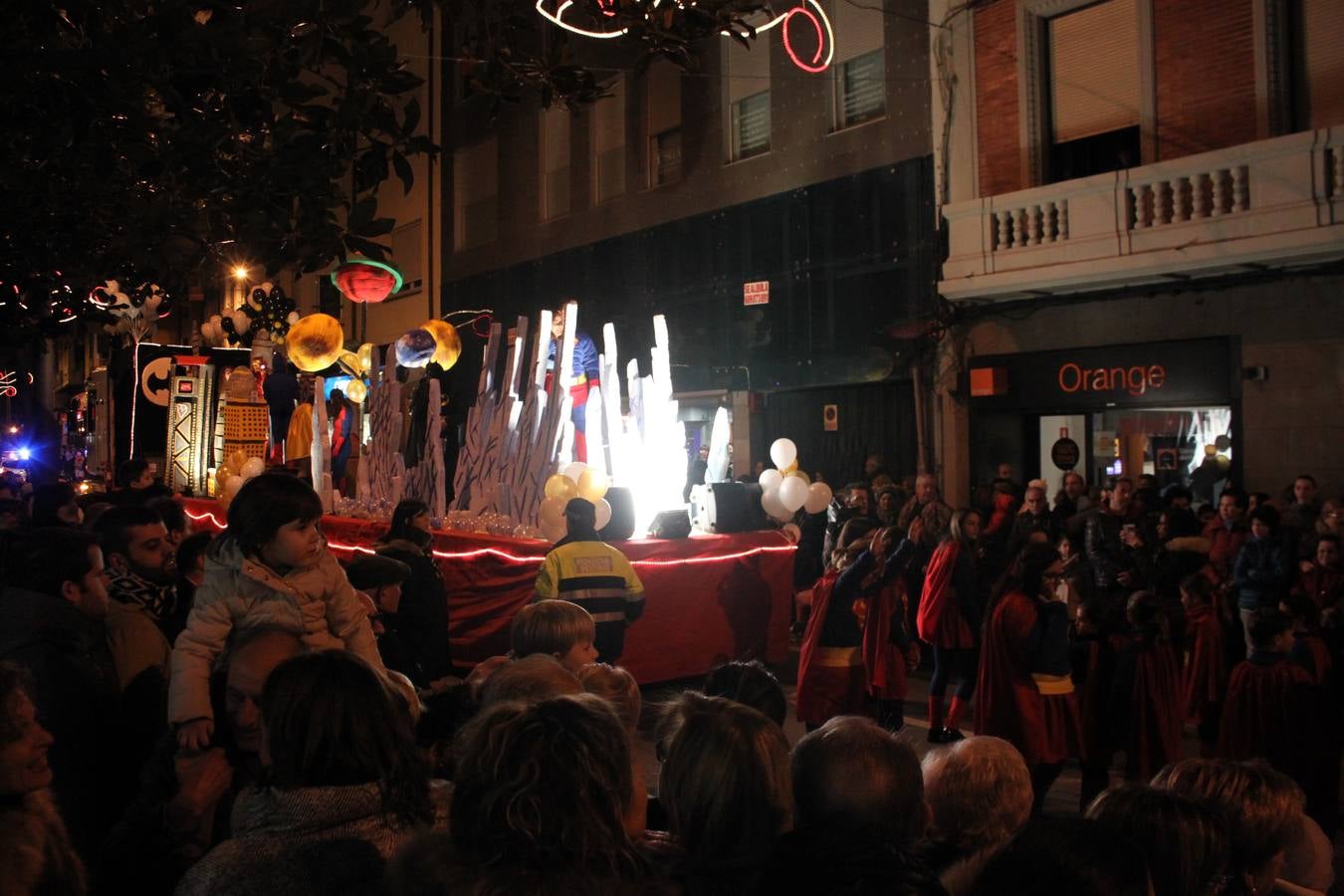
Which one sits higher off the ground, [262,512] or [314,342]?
[314,342]

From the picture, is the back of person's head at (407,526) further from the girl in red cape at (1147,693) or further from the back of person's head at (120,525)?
the girl in red cape at (1147,693)

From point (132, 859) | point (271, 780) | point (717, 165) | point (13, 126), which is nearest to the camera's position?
point (271, 780)

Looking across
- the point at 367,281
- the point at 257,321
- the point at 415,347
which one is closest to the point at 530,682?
the point at 367,281

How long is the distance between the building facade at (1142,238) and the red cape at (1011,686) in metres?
7.03

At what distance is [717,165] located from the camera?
1864cm

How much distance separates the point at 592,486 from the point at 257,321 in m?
10.5

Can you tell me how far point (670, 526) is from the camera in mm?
9922

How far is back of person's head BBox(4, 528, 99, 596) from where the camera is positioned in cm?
349

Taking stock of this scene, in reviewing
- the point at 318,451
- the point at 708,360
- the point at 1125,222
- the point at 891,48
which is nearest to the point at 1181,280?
the point at 1125,222

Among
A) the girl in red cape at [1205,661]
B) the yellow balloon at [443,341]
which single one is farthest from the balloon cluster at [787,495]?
the girl in red cape at [1205,661]

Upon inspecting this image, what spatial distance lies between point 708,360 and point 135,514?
14604mm

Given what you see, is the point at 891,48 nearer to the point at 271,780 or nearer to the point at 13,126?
the point at 13,126

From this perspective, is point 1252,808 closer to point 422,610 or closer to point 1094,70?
point 422,610

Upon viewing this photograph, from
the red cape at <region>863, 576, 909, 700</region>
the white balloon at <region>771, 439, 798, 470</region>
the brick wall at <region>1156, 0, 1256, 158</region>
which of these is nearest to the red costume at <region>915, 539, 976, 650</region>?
the red cape at <region>863, 576, 909, 700</region>
